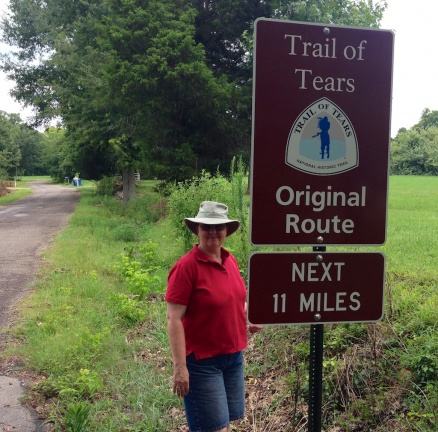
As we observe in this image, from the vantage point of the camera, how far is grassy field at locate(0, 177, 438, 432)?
365 cm

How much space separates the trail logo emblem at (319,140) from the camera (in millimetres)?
2018

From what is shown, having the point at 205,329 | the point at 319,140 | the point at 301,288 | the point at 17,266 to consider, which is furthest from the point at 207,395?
the point at 17,266

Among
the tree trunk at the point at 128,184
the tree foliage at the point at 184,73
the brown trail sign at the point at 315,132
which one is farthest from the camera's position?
the tree trunk at the point at 128,184

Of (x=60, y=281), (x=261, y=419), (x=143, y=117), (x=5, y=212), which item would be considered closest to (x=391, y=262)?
(x=261, y=419)

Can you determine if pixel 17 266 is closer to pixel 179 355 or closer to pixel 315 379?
pixel 179 355

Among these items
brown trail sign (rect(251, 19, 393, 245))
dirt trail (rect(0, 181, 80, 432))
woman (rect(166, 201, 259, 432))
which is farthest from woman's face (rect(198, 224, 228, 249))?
dirt trail (rect(0, 181, 80, 432))

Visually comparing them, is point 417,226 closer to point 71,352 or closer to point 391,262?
point 391,262

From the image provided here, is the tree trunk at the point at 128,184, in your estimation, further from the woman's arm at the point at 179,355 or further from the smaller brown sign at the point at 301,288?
the smaller brown sign at the point at 301,288

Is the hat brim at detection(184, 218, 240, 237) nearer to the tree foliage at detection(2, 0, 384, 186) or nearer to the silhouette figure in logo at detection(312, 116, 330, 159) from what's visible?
the silhouette figure in logo at detection(312, 116, 330, 159)

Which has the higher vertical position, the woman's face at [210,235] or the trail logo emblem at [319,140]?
the trail logo emblem at [319,140]

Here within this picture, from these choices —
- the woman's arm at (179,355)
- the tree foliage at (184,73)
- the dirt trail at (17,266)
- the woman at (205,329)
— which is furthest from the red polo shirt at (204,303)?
the tree foliage at (184,73)

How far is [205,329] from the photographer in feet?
9.33

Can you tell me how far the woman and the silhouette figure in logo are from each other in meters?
1.03

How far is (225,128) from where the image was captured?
54.7ft
